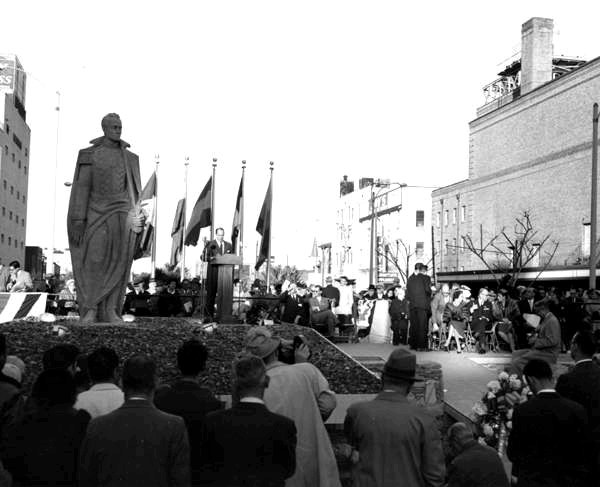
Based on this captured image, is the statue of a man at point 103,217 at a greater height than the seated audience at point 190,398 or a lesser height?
greater

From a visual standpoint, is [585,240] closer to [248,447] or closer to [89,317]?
[89,317]

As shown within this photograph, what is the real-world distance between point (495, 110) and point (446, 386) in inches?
1970

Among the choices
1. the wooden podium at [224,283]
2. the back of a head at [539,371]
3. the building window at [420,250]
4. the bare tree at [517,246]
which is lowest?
the back of a head at [539,371]

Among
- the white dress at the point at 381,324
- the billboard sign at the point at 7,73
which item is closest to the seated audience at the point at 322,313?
the white dress at the point at 381,324

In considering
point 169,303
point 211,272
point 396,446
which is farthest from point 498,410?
point 169,303

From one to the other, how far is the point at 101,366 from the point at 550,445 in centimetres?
298

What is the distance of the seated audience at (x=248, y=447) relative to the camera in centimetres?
549

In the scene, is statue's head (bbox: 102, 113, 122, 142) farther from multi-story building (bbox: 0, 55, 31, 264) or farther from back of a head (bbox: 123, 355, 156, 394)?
multi-story building (bbox: 0, 55, 31, 264)

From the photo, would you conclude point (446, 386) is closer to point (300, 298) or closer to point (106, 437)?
point (300, 298)

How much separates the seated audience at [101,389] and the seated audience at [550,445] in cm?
267

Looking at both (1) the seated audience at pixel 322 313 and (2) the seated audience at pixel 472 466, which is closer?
(2) the seated audience at pixel 472 466

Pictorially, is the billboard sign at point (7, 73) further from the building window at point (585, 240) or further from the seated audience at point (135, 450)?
the seated audience at point (135, 450)

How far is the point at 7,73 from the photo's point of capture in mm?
74938

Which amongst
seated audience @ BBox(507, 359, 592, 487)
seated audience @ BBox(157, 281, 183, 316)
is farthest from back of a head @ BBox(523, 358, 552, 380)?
seated audience @ BBox(157, 281, 183, 316)
